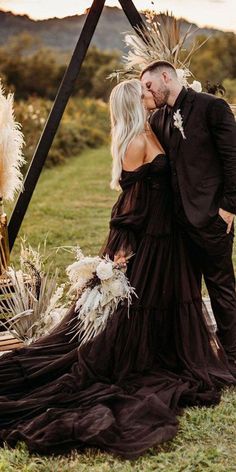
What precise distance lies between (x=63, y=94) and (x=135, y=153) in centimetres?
105

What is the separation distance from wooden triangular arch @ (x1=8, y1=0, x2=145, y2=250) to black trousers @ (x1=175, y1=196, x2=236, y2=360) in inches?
45.2

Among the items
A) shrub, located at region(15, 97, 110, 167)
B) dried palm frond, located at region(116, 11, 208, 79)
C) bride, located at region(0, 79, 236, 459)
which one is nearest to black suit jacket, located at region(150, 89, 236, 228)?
bride, located at region(0, 79, 236, 459)

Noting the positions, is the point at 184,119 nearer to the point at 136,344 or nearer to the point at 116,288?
the point at 116,288

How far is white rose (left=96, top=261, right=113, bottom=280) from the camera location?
3951 millimetres

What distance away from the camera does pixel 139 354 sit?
4102mm

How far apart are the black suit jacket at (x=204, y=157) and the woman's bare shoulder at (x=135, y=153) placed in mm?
151

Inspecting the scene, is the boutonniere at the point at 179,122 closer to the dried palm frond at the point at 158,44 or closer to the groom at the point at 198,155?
the groom at the point at 198,155

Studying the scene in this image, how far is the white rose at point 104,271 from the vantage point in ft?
13.0

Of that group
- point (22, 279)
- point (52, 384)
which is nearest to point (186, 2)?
point (22, 279)

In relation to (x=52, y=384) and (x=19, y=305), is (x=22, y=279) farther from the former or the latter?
(x=52, y=384)

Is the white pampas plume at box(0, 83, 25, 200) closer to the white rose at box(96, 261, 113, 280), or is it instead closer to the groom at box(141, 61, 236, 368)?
the groom at box(141, 61, 236, 368)

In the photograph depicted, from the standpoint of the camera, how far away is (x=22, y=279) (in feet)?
16.2

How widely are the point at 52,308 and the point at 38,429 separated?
1.41 m

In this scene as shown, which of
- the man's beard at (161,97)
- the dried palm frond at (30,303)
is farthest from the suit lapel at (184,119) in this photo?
the dried palm frond at (30,303)
